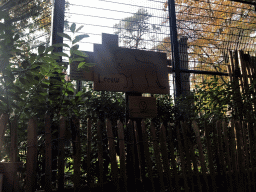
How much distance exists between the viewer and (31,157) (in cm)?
179

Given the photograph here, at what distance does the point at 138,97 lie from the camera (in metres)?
2.77

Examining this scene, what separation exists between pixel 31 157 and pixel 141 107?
140 centimetres

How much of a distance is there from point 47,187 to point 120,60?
5.37 feet

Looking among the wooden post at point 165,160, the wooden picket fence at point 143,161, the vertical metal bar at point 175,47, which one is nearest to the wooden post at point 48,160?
the wooden picket fence at point 143,161

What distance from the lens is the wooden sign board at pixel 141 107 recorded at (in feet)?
8.90

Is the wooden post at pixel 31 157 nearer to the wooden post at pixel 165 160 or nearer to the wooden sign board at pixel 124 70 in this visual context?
the wooden sign board at pixel 124 70

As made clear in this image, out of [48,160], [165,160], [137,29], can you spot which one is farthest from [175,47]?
[48,160]

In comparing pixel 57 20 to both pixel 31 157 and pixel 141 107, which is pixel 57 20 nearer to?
pixel 141 107

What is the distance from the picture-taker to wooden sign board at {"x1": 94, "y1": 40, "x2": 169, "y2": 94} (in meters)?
2.66

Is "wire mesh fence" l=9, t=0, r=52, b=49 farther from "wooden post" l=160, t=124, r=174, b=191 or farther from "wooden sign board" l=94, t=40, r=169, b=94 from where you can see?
"wooden post" l=160, t=124, r=174, b=191

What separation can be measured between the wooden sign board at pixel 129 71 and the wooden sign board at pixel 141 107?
4.4 inches

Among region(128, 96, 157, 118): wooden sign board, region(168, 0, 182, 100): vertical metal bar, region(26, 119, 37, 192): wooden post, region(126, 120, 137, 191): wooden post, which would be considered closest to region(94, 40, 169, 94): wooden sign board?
region(128, 96, 157, 118): wooden sign board

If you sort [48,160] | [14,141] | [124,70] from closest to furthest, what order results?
1. [14,141]
2. [48,160]
3. [124,70]

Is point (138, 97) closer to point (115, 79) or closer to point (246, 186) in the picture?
point (115, 79)
